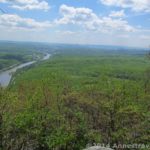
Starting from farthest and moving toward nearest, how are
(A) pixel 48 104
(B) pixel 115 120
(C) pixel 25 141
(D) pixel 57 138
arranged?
(A) pixel 48 104 → (B) pixel 115 120 → (C) pixel 25 141 → (D) pixel 57 138

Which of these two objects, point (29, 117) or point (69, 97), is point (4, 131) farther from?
point (69, 97)

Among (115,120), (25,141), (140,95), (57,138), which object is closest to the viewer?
(57,138)

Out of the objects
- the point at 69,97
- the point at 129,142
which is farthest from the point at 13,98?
the point at 129,142

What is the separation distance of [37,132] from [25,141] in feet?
5.85

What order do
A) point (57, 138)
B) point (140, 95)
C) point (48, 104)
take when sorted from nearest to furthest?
point (57, 138) < point (48, 104) < point (140, 95)

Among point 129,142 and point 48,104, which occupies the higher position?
point 48,104

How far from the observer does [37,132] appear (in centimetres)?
2545

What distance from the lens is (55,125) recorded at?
88.6ft

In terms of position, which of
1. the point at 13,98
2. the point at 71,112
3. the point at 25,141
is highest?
the point at 13,98

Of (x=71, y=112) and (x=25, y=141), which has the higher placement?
(x=71, y=112)

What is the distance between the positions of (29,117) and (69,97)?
22.1 ft

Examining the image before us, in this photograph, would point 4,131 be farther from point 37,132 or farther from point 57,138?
point 57,138

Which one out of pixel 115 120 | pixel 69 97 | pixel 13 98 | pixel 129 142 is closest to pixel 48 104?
pixel 69 97

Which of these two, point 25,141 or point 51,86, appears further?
point 51,86
